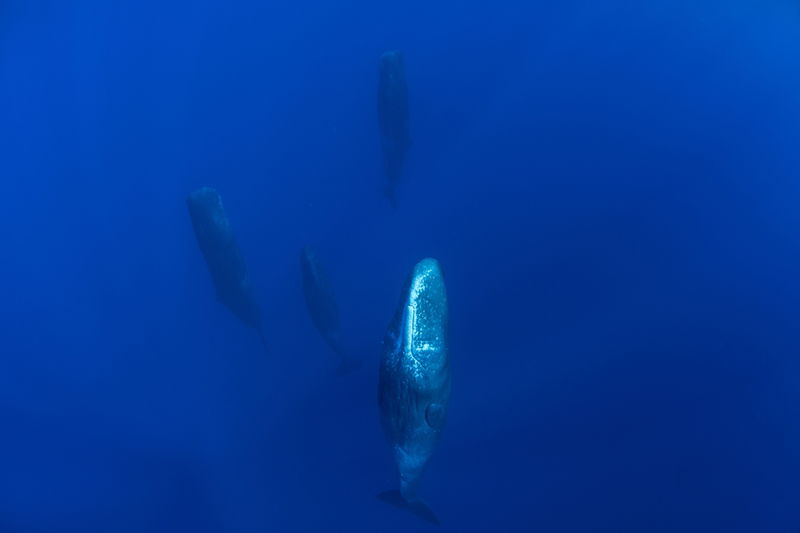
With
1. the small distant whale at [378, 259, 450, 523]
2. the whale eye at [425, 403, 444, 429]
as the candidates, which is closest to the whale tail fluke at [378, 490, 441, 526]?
the small distant whale at [378, 259, 450, 523]

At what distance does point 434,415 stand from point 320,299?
192 inches

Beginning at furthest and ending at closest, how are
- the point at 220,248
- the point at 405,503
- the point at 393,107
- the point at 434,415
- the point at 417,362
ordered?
the point at 393,107 → the point at 220,248 → the point at 405,503 → the point at 434,415 → the point at 417,362

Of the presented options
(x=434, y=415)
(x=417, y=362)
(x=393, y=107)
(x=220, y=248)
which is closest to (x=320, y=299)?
(x=220, y=248)

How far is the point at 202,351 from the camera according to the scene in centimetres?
1254

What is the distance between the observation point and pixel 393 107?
9.29m

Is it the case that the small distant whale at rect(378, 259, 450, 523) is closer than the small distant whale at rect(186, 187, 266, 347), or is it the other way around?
the small distant whale at rect(378, 259, 450, 523)

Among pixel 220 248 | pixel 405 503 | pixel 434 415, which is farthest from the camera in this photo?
pixel 220 248

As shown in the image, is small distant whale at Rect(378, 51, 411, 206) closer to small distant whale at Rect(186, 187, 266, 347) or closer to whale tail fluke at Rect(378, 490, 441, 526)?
small distant whale at Rect(186, 187, 266, 347)

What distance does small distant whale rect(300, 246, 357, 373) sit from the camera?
7.61m

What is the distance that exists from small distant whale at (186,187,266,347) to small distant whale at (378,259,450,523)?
202 inches

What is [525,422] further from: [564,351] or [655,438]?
[655,438]

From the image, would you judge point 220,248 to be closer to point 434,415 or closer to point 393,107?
point 393,107

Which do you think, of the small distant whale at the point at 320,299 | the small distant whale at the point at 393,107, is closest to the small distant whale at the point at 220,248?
the small distant whale at the point at 320,299

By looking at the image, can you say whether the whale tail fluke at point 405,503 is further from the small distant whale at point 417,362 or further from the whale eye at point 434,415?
the whale eye at point 434,415
